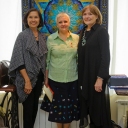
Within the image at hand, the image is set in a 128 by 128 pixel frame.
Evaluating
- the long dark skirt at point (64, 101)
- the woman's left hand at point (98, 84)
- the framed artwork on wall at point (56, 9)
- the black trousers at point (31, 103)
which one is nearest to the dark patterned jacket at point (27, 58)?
the black trousers at point (31, 103)

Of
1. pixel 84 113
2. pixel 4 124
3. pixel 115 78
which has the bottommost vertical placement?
pixel 4 124

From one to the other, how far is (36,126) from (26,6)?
4.40ft

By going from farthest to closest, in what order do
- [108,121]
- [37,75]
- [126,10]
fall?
1. [126,10]
2. [37,75]
3. [108,121]

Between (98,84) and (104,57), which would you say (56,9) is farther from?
(98,84)

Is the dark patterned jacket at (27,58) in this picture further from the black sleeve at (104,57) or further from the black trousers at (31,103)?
the black sleeve at (104,57)

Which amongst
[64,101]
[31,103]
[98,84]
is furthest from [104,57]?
[31,103]

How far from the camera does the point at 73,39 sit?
6.85 ft

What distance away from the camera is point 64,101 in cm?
210

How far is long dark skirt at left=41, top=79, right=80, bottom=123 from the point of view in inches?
82.5

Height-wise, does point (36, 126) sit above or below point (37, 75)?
below

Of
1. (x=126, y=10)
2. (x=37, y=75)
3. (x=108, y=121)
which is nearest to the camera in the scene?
(x=108, y=121)

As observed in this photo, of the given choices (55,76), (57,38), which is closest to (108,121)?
(55,76)

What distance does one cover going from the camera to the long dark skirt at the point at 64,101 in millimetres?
2096

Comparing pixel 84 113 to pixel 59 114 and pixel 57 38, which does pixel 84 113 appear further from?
pixel 57 38
